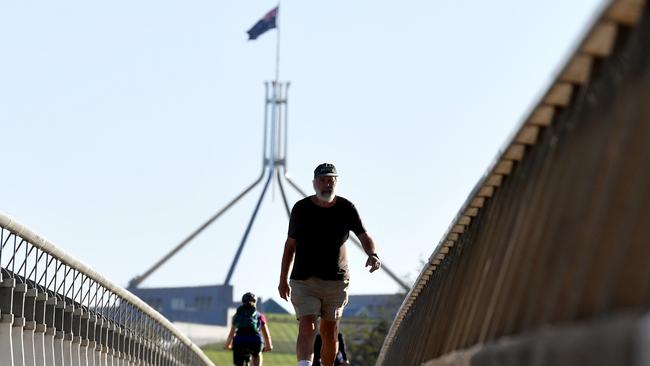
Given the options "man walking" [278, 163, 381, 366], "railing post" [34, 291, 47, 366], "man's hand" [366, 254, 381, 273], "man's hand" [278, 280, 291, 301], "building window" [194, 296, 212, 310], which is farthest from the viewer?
"building window" [194, 296, 212, 310]

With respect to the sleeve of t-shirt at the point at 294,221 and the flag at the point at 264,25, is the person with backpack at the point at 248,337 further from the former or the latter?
the flag at the point at 264,25

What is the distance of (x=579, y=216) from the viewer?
5430 millimetres

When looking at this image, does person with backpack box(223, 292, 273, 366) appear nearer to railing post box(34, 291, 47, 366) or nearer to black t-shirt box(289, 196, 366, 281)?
railing post box(34, 291, 47, 366)

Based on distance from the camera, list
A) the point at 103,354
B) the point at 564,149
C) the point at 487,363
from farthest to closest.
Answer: the point at 103,354, the point at 487,363, the point at 564,149

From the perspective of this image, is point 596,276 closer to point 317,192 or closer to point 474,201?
point 474,201

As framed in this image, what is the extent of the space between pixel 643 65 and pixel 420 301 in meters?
9.61

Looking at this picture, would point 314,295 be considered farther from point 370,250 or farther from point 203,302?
point 203,302

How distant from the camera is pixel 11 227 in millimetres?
13719

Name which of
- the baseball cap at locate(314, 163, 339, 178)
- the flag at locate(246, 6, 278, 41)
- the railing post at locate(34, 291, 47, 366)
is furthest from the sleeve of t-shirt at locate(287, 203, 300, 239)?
the flag at locate(246, 6, 278, 41)

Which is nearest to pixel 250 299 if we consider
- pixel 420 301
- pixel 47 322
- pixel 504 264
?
pixel 47 322

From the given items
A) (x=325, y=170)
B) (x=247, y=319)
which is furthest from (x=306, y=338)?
(x=247, y=319)

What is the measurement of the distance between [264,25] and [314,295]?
91.6m

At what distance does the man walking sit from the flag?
296 ft

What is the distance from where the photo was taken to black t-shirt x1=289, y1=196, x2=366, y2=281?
13.9 m
